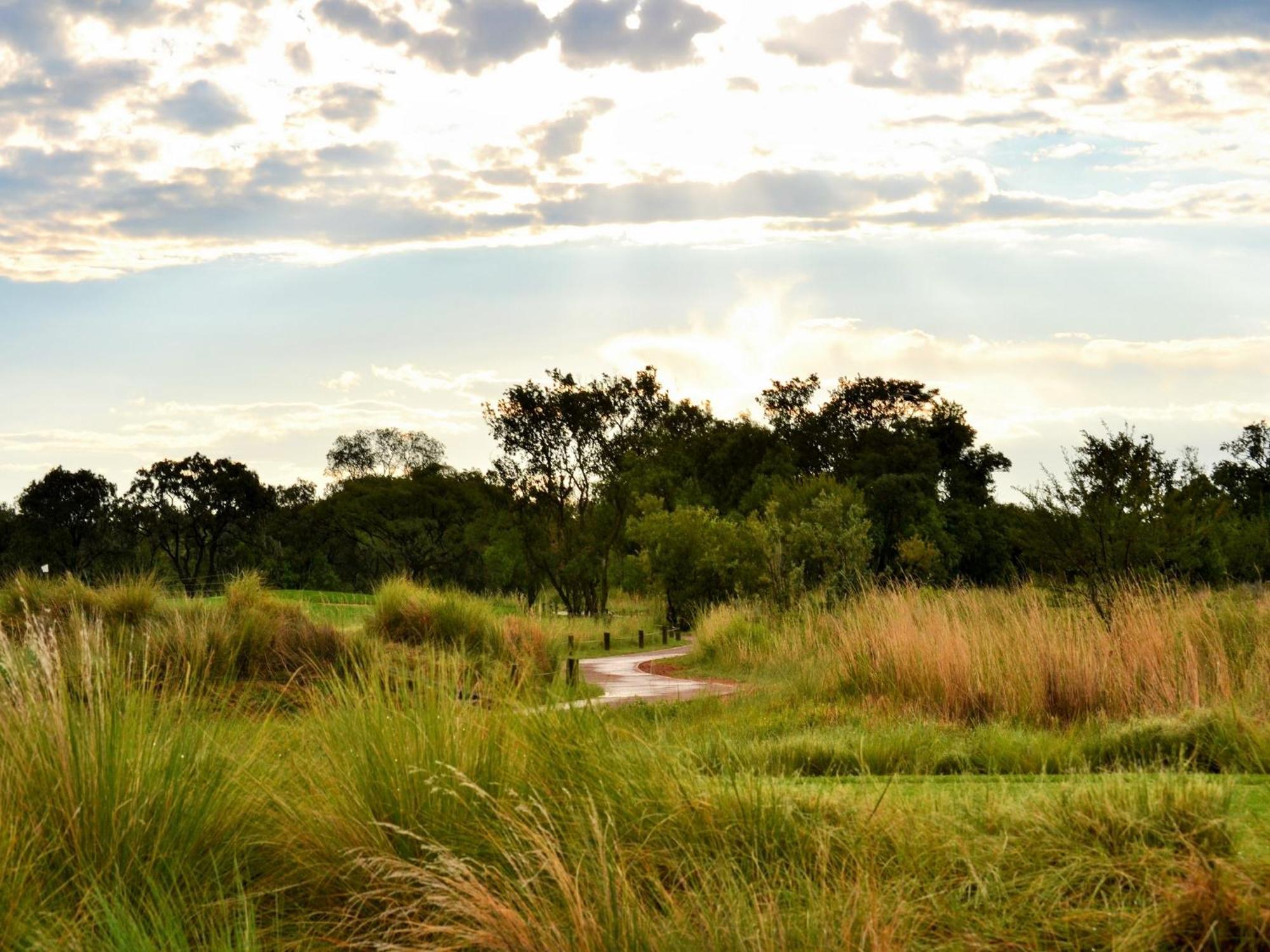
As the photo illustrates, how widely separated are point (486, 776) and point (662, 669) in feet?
55.7

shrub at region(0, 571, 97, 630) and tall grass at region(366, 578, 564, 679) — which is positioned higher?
shrub at region(0, 571, 97, 630)

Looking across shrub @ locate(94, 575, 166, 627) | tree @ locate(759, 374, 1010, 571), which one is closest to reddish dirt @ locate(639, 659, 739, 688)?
shrub @ locate(94, 575, 166, 627)

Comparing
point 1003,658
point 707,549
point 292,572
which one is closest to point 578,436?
point 707,549

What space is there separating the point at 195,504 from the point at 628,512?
18659 mm

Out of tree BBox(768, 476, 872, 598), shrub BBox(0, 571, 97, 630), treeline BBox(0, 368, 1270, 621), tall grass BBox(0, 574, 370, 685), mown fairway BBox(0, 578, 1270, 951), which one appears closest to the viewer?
mown fairway BBox(0, 578, 1270, 951)

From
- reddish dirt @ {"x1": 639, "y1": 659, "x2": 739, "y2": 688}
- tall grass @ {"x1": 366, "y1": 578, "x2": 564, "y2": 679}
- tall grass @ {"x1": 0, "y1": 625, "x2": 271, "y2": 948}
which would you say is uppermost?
tall grass @ {"x1": 0, "y1": 625, "x2": 271, "y2": 948}

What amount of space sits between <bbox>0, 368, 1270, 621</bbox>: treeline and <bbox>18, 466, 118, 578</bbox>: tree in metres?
0.08

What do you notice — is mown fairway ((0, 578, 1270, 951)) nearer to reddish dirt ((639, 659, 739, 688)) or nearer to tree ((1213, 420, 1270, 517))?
reddish dirt ((639, 659, 739, 688))

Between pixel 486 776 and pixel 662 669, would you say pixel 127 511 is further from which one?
pixel 486 776

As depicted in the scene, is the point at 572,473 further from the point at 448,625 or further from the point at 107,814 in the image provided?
the point at 107,814

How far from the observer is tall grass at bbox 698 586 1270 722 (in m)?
11.2

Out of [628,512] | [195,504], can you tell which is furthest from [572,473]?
[195,504]

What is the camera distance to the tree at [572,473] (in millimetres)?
42344

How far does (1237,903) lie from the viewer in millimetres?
4332
